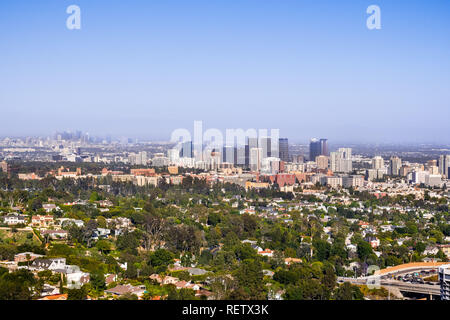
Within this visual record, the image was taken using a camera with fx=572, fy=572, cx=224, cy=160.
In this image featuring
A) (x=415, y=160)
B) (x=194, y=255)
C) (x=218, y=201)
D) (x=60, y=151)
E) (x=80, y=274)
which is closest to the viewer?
(x=80, y=274)

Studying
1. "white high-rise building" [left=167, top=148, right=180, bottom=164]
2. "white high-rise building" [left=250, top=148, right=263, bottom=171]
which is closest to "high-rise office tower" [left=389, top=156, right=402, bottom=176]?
"white high-rise building" [left=250, top=148, right=263, bottom=171]

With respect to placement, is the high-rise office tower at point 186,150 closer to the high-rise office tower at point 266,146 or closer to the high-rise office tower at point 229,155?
the high-rise office tower at point 229,155

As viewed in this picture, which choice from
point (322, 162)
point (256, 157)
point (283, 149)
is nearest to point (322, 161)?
point (322, 162)

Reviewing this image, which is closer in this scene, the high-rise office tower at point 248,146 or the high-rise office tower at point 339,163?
the high-rise office tower at point 248,146

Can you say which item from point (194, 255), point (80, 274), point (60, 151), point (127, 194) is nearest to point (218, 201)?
point (127, 194)

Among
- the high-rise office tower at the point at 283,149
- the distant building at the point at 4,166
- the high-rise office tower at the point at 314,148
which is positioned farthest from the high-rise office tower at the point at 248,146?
the distant building at the point at 4,166

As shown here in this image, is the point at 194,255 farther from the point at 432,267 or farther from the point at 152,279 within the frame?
the point at 432,267

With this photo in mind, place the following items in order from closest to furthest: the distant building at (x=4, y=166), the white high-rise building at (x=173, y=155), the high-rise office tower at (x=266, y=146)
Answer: the distant building at (x=4, y=166), the high-rise office tower at (x=266, y=146), the white high-rise building at (x=173, y=155)

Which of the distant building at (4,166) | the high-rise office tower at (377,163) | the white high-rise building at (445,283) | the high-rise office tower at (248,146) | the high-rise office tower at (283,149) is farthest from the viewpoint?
the high-rise office tower at (377,163)

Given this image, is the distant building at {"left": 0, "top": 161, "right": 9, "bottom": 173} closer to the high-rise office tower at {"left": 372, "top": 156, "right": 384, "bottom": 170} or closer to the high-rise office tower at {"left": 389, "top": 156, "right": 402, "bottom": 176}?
the high-rise office tower at {"left": 372, "top": 156, "right": 384, "bottom": 170}
